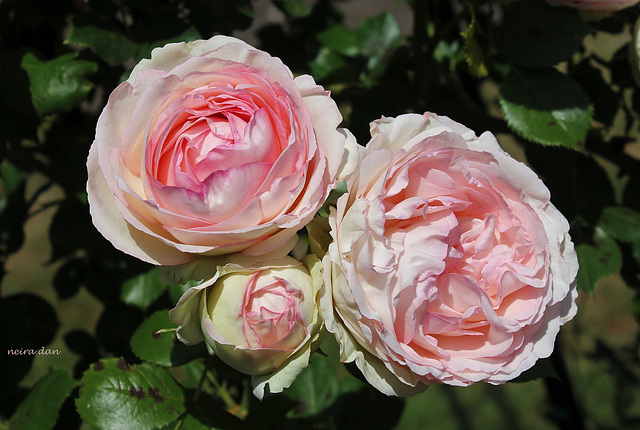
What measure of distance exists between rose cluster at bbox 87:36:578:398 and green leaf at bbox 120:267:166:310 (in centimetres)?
48

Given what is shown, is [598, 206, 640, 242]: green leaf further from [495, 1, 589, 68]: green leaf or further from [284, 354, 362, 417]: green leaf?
[284, 354, 362, 417]: green leaf

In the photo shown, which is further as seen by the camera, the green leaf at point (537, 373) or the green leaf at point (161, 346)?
the green leaf at point (161, 346)

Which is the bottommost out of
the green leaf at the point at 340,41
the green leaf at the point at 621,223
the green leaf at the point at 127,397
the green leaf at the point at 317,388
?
the green leaf at the point at 317,388

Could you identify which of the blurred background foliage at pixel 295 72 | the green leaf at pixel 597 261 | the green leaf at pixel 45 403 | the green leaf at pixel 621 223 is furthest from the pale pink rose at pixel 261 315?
the green leaf at pixel 621 223

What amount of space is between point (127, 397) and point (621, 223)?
99cm

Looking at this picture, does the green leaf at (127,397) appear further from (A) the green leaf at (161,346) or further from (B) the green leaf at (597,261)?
(B) the green leaf at (597,261)

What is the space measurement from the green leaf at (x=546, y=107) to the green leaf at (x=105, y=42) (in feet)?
2.19

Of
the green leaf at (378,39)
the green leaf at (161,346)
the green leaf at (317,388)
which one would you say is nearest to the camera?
the green leaf at (161,346)

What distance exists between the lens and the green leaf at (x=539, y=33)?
3.50 ft

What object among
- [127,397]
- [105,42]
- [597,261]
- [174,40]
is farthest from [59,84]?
[597,261]

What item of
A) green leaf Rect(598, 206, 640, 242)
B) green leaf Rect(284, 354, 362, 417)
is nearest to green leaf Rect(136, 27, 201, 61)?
green leaf Rect(284, 354, 362, 417)

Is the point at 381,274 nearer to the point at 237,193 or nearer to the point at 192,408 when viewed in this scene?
the point at 237,193

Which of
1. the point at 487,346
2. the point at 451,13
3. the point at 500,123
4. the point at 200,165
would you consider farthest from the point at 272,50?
the point at 487,346

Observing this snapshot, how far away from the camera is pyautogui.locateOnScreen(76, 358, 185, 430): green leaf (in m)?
0.88
